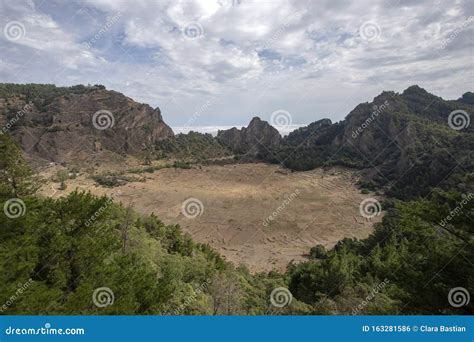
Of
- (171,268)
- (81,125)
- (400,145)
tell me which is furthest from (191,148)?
(171,268)

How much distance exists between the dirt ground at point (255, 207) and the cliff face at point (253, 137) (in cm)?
2816

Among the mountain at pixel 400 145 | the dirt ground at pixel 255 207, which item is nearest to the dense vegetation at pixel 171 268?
the dirt ground at pixel 255 207

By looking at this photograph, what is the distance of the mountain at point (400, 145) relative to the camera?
61.5m

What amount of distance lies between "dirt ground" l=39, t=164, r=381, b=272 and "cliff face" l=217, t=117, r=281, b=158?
1109 inches

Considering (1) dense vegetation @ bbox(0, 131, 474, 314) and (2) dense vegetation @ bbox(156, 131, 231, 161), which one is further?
(2) dense vegetation @ bbox(156, 131, 231, 161)

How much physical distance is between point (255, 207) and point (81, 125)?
62.7m

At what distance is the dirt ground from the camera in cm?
4091

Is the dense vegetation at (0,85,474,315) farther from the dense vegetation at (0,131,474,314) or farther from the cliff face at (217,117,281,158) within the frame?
the cliff face at (217,117,281,158)

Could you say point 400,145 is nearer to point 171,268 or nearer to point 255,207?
point 255,207

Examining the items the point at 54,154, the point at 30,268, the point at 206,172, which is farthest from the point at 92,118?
the point at 30,268

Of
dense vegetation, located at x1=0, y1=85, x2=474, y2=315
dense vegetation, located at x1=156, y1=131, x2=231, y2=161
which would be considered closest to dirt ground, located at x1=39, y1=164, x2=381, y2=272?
dense vegetation, located at x1=0, y1=85, x2=474, y2=315

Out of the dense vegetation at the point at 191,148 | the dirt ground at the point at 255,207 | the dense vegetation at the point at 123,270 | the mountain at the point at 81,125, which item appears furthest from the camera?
the dense vegetation at the point at 191,148

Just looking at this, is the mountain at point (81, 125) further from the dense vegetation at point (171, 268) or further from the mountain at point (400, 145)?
the dense vegetation at point (171, 268)

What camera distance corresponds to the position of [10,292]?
1005cm
